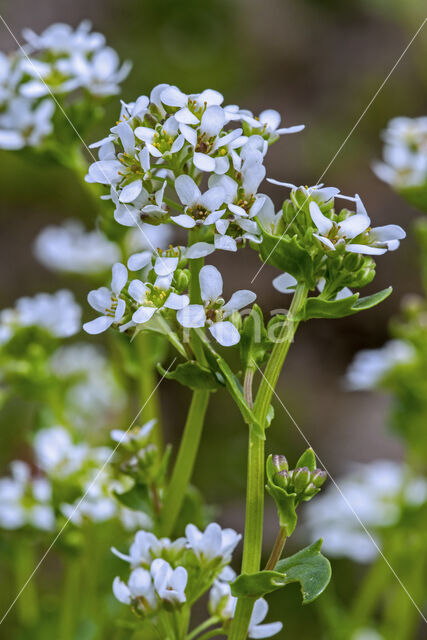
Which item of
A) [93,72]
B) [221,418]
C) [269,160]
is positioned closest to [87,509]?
[93,72]

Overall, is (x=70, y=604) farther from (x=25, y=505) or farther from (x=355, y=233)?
(x=355, y=233)

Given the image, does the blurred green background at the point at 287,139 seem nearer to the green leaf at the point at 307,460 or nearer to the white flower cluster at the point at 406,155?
the white flower cluster at the point at 406,155

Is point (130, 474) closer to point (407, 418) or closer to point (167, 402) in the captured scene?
point (407, 418)

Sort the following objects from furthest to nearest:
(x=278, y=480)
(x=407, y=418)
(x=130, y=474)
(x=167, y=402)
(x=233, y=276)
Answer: (x=233, y=276) < (x=167, y=402) < (x=407, y=418) < (x=130, y=474) < (x=278, y=480)

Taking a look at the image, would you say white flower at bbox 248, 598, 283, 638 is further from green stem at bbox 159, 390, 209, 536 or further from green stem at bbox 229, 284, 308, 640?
green stem at bbox 159, 390, 209, 536

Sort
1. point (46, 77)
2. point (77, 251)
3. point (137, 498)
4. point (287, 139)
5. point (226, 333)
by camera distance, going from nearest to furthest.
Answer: point (226, 333) < point (137, 498) < point (46, 77) < point (77, 251) < point (287, 139)

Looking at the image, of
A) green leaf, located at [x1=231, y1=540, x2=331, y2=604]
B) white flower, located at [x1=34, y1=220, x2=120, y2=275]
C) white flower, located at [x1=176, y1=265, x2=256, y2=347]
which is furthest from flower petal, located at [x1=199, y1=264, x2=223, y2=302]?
white flower, located at [x1=34, y1=220, x2=120, y2=275]

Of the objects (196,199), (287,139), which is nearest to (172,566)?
(196,199)
